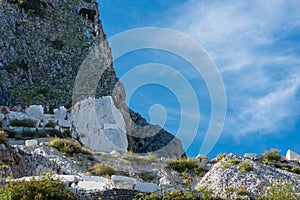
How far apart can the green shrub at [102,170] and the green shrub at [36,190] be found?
20.9ft

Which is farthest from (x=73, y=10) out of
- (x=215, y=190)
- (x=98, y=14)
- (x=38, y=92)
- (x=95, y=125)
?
(x=215, y=190)

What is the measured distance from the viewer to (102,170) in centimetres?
2448

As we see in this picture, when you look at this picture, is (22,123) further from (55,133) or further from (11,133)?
(11,133)

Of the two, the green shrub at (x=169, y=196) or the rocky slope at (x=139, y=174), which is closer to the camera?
the green shrub at (x=169, y=196)

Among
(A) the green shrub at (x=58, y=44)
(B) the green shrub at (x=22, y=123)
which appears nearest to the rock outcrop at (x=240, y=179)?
(B) the green shrub at (x=22, y=123)

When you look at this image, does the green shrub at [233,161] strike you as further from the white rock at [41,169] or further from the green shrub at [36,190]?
the green shrub at [36,190]

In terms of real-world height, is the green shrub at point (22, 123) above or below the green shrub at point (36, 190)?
above

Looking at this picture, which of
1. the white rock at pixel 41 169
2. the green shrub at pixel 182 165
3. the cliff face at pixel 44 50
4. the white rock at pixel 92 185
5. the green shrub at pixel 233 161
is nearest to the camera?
the white rock at pixel 92 185

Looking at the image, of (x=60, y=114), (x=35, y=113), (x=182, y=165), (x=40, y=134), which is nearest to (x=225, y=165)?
(x=182, y=165)

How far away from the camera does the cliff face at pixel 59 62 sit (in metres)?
52.0

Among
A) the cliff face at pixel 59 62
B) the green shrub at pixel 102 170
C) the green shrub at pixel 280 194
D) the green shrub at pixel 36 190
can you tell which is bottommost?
the green shrub at pixel 36 190

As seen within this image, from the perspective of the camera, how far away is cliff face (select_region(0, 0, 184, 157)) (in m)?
52.0

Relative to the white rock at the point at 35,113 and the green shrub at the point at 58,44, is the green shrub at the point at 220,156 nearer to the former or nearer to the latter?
the white rock at the point at 35,113

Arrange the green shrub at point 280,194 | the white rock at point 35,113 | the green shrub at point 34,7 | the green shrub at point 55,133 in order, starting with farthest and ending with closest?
the green shrub at point 34,7 < the white rock at point 35,113 < the green shrub at point 55,133 < the green shrub at point 280,194
